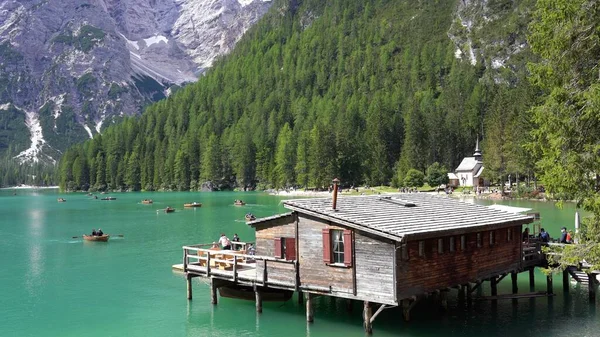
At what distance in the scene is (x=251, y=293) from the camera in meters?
36.3

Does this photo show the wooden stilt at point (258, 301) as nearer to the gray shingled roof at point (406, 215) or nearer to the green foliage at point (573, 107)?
the gray shingled roof at point (406, 215)

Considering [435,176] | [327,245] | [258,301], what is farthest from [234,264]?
[435,176]

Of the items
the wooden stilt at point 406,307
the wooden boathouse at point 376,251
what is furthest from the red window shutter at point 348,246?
the wooden stilt at point 406,307

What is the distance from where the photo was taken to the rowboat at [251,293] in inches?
1384

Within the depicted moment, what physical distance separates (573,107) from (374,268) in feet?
36.9

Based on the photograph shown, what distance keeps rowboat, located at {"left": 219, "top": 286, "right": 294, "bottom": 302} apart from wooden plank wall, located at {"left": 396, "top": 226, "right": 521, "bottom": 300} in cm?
933

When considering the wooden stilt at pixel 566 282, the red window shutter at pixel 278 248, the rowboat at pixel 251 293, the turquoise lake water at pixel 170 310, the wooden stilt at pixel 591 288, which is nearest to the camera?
the turquoise lake water at pixel 170 310

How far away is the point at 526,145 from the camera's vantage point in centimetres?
2389

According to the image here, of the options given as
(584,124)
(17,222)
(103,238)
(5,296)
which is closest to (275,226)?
(584,124)

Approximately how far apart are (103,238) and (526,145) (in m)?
59.1

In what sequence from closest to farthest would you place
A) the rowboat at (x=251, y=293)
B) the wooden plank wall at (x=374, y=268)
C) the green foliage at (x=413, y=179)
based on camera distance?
the wooden plank wall at (x=374, y=268), the rowboat at (x=251, y=293), the green foliage at (x=413, y=179)

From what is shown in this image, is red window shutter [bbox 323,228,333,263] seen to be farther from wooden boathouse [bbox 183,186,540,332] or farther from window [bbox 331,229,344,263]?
window [bbox 331,229,344,263]

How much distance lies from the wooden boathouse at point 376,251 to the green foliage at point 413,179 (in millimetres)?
105362

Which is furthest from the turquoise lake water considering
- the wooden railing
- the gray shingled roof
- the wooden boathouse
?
the gray shingled roof
